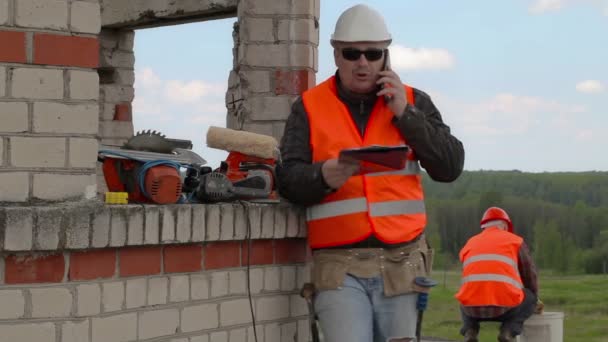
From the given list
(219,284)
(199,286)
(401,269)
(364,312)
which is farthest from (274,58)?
(364,312)

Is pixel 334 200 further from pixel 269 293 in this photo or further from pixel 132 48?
pixel 132 48

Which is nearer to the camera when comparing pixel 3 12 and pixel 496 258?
pixel 3 12

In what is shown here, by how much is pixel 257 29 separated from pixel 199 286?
2.70 metres

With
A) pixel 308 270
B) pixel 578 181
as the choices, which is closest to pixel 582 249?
pixel 578 181

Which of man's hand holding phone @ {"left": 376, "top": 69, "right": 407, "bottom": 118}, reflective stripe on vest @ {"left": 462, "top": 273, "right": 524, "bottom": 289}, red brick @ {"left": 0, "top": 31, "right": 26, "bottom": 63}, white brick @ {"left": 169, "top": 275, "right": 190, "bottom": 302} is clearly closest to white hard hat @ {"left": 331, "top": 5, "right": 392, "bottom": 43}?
man's hand holding phone @ {"left": 376, "top": 69, "right": 407, "bottom": 118}

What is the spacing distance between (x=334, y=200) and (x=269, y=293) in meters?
0.75

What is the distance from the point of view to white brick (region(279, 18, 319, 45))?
809 cm

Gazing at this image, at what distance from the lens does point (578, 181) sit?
55.2 meters

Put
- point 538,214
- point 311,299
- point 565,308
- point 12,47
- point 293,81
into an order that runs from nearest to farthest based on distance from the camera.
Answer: point 12,47 < point 311,299 < point 293,81 < point 565,308 < point 538,214

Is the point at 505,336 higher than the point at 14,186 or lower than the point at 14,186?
lower

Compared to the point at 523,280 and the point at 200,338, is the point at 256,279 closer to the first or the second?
the point at 200,338

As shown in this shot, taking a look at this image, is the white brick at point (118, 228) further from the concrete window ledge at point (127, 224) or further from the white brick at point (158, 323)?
the white brick at point (158, 323)

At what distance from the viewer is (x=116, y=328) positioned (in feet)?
18.1

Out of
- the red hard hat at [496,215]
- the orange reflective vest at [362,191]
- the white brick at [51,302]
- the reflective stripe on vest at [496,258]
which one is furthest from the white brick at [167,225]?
the red hard hat at [496,215]
